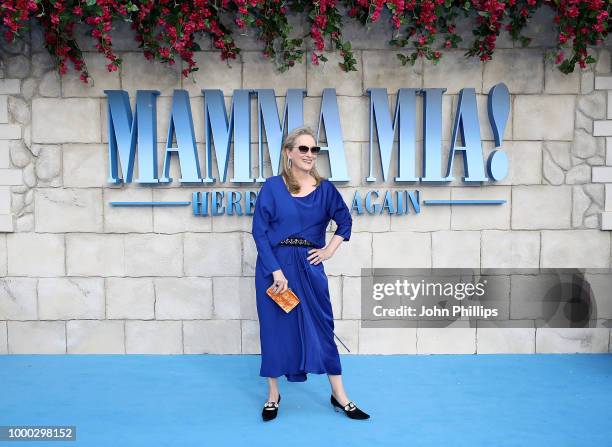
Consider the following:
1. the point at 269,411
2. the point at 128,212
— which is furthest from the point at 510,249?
the point at 128,212

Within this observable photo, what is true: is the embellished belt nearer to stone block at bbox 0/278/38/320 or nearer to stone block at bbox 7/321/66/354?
stone block at bbox 7/321/66/354

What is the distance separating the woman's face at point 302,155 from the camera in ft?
10.7

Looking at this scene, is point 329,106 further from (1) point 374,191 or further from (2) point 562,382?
(2) point 562,382

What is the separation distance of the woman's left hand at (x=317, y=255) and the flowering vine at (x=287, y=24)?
1629mm

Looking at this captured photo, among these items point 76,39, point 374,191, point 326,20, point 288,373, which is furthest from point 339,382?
point 76,39

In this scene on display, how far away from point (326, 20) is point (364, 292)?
222cm

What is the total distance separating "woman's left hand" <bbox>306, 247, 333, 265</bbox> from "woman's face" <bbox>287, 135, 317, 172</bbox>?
1.69 ft

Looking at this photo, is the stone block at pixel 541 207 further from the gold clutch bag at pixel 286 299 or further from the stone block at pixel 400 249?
the gold clutch bag at pixel 286 299

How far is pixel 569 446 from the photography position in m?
2.95

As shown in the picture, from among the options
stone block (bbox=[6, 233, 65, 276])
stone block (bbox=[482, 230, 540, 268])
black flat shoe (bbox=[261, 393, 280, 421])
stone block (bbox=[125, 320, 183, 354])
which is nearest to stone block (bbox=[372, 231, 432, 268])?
stone block (bbox=[482, 230, 540, 268])

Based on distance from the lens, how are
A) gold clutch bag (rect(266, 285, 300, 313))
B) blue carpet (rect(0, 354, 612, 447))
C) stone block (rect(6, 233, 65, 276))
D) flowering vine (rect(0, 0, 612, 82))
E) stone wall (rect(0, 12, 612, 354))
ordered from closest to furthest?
blue carpet (rect(0, 354, 612, 447)) < gold clutch bag (rect(266, 285, 300, 313)) < flowering vine (rect(0, 0, 612, 82)) < stone wall (rect(0, 12, 612, 354)) < stone block (rect(6, 233, 65, 276))

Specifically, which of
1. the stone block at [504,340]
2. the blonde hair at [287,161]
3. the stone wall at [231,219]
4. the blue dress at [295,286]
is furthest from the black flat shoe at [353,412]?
the stone block at [504,340]

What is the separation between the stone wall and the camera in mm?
4406

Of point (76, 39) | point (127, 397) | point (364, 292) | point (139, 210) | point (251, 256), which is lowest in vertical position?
point (127, 397)
